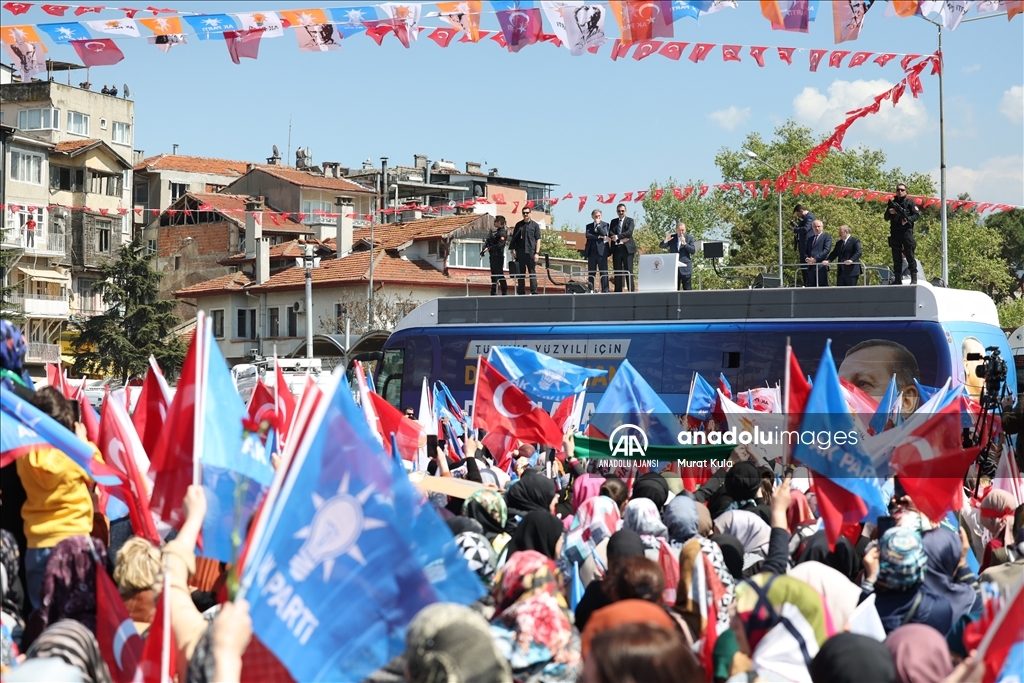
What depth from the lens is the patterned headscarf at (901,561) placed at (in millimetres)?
5125

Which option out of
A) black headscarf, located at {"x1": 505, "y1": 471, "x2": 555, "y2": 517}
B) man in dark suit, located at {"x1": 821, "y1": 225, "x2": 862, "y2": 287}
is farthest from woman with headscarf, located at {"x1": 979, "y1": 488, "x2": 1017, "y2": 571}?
man in dark suit, located at {"x1": 821, "y1": 225, "x2": 862, "y2": 287}

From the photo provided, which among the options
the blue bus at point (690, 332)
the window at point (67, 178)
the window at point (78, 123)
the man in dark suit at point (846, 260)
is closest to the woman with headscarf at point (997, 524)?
the blue bus at point (690, 332)

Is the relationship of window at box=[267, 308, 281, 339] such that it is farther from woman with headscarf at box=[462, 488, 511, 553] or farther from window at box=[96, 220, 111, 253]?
woman with headscarf at box=[462, 488, 511, 553]

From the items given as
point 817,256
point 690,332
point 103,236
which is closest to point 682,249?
point 817,256

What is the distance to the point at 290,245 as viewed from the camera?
194 feet

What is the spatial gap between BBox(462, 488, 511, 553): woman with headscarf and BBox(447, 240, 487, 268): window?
47.9 metres

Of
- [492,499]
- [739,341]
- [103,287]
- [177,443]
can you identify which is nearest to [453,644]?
[177,443]

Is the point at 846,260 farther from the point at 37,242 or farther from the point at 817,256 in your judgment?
the point at 37,242

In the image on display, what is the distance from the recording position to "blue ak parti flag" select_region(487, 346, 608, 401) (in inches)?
559

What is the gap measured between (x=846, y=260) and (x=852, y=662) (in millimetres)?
14980

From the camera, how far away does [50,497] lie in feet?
18.8

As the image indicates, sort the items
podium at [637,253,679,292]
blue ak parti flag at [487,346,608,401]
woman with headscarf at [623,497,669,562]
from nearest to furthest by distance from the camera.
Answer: woman with headscarf at [623,497,669,562] → blue ak parti flag at [487,346,608,401] → podium at [637,253,679,292]

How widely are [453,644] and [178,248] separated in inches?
2474

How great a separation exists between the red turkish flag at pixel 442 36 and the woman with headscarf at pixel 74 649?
1074 cm
